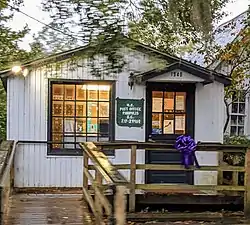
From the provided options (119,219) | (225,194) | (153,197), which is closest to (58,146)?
(153,197)

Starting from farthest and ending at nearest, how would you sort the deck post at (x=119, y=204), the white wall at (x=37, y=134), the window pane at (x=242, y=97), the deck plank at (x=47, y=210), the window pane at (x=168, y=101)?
the window pane at (x=242, y=97), the window pane at (x=168, y=101), the white wall at (x=37, y=134), the deck plank at (x=47, y=210), the deck post at (x=119, y=204)

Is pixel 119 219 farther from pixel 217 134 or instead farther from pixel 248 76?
pixel 248 76

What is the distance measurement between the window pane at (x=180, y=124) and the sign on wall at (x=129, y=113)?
2.14 feet

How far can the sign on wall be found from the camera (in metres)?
8.98

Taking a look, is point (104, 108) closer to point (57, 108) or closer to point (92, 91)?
point (92, 91)

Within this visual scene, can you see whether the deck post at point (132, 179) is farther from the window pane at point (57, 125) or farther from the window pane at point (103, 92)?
the window pane at point (57, 125)

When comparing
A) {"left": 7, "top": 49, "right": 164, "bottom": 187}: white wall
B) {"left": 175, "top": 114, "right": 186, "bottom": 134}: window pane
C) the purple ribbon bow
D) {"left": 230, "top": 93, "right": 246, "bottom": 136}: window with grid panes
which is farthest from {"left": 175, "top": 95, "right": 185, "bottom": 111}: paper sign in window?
{"left": 230, "top": 93, "right": 246, "bottom": 136}: window with grid panes

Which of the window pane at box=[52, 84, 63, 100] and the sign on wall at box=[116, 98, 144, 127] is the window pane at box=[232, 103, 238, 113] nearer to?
the sign on wall at box=[116, 98, 144, 127]

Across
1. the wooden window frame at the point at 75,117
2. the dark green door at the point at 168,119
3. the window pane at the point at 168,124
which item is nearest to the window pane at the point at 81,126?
the wooden window frame at the point at 75,117

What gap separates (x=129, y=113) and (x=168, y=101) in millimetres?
767

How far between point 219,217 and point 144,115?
2651mm

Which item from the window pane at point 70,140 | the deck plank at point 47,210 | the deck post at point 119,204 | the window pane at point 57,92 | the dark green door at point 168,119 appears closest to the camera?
the deck post at point 119,204

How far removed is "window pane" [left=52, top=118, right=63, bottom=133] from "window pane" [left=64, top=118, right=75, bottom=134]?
0.23 ft

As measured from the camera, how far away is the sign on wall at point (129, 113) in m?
8.98
